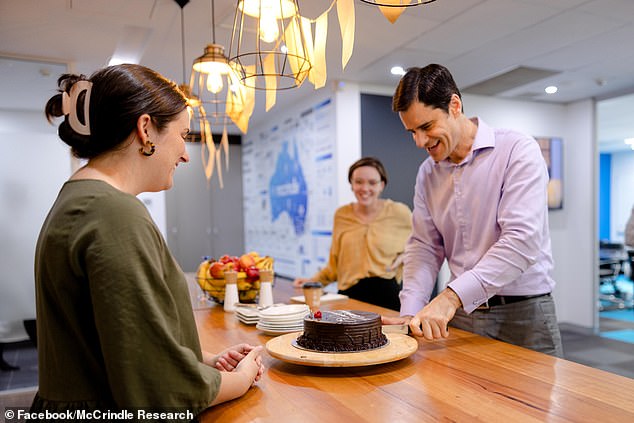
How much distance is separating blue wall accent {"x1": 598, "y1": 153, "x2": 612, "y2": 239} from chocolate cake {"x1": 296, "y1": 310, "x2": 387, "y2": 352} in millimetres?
11028

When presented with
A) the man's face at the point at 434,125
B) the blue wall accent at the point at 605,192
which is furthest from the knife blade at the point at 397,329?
the blue wall accent at the point at 605,192

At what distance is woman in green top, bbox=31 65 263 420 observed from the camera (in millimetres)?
854

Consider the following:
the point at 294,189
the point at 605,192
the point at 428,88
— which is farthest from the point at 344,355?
the point at 605,192

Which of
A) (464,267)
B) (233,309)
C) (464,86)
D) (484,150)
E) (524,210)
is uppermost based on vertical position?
(464,86)

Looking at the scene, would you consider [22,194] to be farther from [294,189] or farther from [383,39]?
[383,39]

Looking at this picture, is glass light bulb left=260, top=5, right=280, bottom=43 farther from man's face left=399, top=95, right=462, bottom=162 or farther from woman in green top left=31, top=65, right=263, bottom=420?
woman in green top left=31, top=65, right=263, bottom=420

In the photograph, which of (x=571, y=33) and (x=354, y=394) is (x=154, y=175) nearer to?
(x=354, y=394)

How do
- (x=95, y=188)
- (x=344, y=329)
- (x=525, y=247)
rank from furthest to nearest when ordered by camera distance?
1. (x=525, y=247)
2. (x=344, y=329)
3. (x=95, y=188)

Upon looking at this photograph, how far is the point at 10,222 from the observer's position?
440 cm

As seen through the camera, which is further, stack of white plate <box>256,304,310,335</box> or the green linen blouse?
stack of white plate <box>256,304,310,335</box>

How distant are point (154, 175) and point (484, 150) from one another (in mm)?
1228

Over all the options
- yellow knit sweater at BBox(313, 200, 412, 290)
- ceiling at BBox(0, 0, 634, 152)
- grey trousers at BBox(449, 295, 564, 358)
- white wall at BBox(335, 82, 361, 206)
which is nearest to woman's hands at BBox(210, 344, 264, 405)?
grey trousers at BBox(449, 295, 564, 358)

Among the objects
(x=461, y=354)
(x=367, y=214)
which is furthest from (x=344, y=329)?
(x=367, y=214)

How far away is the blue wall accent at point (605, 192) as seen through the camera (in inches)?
422
